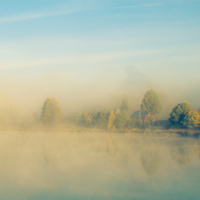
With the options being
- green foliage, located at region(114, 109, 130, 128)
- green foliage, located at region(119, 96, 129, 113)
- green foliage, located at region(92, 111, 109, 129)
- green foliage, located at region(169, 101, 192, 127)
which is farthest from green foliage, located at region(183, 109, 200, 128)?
green foliage, located at region(119, 96, 129, 113)

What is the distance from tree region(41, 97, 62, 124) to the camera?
8806cm

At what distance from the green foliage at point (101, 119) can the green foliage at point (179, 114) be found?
19.7 metres

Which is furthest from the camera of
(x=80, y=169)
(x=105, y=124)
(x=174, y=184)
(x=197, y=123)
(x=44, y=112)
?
(x=44, y=112)

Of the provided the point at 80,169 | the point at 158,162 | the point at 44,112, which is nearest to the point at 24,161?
the point at 80,169

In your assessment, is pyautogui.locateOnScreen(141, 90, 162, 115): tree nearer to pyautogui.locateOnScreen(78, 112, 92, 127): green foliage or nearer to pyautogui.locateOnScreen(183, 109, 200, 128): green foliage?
pyautogui.locateOnScreen(78, 112, 92, 127): green foliage

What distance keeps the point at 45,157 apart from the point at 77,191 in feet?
40.5

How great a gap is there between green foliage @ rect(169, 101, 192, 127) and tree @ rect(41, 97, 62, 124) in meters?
41.9

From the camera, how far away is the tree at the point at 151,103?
266 ft

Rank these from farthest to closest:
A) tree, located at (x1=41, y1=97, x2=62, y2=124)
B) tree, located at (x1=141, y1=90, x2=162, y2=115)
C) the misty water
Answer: tree, located at (x1=41, y1=97, x2=62, y2=124)
tree, located at (x1=141, y1=90, x2=162, y2=115)
the misty water

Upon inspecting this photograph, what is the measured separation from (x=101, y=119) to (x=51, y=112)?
22.3m

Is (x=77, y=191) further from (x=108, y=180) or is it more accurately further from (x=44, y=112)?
(x=44, y=112)

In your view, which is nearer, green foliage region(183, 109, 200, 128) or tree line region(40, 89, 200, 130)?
green foliage region(183, 109, 200, 128)

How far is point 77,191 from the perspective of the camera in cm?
1390

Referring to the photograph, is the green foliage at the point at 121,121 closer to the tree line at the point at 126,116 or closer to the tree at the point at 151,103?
the tree line at the point at 126,116
